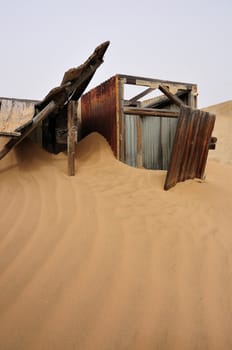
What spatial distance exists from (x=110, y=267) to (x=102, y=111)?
440 cm

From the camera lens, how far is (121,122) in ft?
16.9

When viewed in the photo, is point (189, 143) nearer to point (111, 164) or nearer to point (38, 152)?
point (111, 164)

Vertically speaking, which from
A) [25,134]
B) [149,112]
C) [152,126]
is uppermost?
[149,112]

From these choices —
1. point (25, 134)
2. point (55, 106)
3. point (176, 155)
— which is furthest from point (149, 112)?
point (25, 134)

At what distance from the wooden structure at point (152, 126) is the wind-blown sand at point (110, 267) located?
0.92 meters

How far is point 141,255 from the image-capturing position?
1.98 m

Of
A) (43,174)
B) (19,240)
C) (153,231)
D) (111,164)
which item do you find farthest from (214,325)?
(111,164)

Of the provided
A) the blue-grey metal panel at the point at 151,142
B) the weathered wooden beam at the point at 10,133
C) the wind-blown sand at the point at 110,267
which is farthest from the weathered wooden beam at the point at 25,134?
the blue-grey metal panel at the point at 151,142

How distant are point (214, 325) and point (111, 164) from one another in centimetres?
347

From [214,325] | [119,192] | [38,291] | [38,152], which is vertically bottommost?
[214,325]

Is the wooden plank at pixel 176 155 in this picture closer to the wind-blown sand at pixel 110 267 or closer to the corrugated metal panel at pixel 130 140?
the wind-blown sand at pixel 110 267

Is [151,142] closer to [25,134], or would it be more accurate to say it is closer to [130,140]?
[130,140]

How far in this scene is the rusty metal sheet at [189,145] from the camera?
3633 mm

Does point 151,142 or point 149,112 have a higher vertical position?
point 149,112
